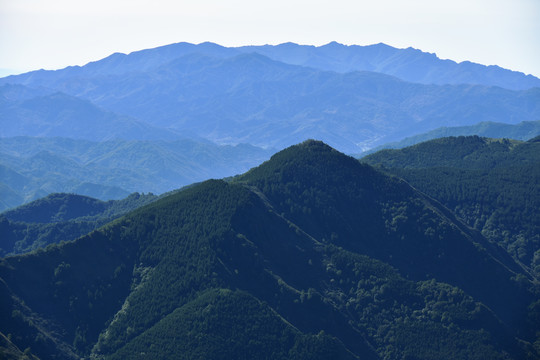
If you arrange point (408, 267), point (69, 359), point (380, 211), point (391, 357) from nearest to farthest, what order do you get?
point (69, 359) < point (391, 357) < point (408, 267) < point (380, 211)

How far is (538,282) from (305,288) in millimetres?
63267

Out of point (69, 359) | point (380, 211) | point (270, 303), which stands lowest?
point (69, 359)

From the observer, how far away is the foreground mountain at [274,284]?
126688 millimetres

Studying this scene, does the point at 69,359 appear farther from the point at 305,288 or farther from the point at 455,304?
the point at 455,304

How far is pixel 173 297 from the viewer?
135125 mm

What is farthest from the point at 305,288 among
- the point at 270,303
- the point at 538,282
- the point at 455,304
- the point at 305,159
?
the point at 538,282

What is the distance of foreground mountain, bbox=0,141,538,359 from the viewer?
127m

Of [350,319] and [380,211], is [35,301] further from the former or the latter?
[380,211]

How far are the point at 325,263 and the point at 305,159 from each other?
120 ft

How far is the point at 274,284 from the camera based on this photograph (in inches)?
5472

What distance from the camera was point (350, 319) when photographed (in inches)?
5517

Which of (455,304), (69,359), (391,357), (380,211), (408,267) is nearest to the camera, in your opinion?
(69,359)

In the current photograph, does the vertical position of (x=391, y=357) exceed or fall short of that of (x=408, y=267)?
it falls short

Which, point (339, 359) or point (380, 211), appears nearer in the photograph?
point (339, 359)
